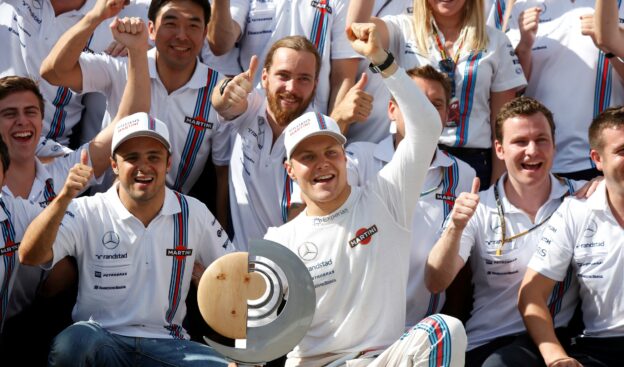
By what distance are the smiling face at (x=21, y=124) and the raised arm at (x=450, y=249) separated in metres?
2.19

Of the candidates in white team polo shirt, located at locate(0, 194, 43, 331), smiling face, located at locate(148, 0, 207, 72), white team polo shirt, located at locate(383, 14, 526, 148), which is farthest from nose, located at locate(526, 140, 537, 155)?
white team polo shirt, located at locate(0, 194, 43, 331)

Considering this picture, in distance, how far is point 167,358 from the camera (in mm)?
4711

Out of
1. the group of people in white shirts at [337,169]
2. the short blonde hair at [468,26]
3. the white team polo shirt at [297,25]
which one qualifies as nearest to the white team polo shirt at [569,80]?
the group of people in white shirts at [337,169]

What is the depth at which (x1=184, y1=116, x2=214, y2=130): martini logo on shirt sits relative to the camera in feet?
19.3

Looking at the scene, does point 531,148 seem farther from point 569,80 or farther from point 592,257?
point 569,80

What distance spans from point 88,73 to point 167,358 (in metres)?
1.88

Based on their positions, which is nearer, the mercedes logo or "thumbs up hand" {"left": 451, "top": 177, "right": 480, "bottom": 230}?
"thumbs up hand" {"left": 451, "top": 177, "right": 480, "bottom": 230}

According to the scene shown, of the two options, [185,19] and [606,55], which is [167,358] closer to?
[185,19]

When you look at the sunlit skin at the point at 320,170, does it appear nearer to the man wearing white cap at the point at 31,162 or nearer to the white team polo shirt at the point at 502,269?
the white team polo shirt at the point at 502,269

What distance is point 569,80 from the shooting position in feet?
20.1

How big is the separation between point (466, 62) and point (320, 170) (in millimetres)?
1729

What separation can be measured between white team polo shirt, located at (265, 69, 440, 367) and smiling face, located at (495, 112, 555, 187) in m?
0.85

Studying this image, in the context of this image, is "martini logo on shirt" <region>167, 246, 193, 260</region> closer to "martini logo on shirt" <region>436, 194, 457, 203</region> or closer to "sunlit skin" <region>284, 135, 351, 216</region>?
"sunlit skin" <region>284, 135, 351, 216</region>

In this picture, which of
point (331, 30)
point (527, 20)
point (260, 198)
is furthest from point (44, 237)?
point (527, 20)
